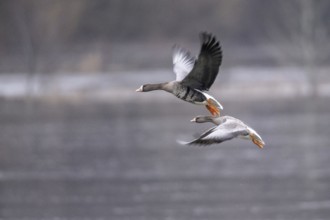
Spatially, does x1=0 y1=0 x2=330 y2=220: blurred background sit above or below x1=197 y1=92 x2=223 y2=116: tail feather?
above

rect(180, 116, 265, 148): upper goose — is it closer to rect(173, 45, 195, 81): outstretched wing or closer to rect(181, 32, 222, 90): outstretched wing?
rect(181, 32, 222, 90): outstretched wing

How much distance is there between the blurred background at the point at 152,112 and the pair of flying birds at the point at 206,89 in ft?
29.8

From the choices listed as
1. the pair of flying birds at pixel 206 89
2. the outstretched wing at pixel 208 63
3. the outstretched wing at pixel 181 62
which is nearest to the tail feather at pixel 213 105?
the pair of flying birds at pixel 206 89

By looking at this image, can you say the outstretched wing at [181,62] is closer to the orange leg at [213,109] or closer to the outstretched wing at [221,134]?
the orange leg at [213,109]

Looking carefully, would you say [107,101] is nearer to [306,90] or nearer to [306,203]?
[306,90]

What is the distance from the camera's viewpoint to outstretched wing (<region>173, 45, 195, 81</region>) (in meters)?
11.0

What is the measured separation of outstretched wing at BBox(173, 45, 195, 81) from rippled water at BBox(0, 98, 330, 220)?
815cm

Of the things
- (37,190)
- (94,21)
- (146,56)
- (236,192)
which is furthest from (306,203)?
(94,21)

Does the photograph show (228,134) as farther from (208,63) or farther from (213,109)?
(208,63)

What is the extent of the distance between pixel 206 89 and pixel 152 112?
78.8 ft

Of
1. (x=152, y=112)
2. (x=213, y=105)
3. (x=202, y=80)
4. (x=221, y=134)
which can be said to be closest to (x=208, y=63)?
(x=202, y=80)

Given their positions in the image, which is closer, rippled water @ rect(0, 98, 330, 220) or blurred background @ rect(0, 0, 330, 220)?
rippled water @ rect(0, 98, 330, 220)

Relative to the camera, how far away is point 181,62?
36.8 feet

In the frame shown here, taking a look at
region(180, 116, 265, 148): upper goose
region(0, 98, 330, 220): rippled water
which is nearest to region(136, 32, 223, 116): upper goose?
region(180, 116, 265, 148): upper goose
